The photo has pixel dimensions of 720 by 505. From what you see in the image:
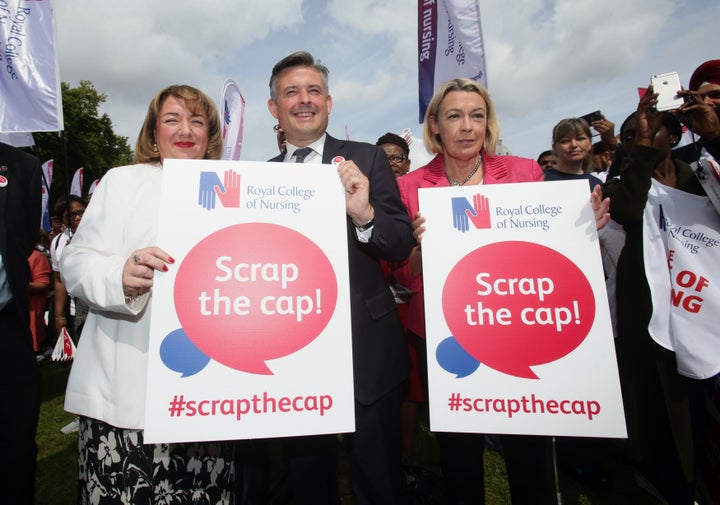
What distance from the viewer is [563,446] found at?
326cm

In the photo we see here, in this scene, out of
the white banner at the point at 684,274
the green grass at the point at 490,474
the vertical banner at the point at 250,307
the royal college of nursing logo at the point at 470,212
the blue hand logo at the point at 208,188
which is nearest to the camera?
the vertical banner at the point at 250,307

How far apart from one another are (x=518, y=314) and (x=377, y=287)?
63 cm

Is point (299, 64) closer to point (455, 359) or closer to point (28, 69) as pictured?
point (455, 359)

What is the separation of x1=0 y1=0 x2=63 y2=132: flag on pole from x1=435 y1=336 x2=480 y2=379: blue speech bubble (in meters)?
4.52

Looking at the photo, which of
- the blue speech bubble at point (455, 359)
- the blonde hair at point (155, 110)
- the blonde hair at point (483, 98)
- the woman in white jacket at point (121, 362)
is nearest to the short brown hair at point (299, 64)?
the blonde hair at point (155, 110)

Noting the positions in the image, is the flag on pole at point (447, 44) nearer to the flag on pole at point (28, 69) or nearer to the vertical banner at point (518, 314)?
the vertical banner at point (518, 314)

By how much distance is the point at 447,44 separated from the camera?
5332 millimetres

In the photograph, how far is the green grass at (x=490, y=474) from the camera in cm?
287

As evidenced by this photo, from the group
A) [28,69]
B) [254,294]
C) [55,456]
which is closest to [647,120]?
[254,294]

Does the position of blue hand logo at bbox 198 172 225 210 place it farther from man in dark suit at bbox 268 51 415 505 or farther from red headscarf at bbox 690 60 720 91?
red headscarf at bbox 690 60 720 91

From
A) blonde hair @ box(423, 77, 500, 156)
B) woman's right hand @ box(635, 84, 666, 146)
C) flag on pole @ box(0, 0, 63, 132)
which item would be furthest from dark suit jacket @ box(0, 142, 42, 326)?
woman's right hand @ box(635, 84, 666, 146)

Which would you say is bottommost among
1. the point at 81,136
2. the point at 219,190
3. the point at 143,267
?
the point at 143,267

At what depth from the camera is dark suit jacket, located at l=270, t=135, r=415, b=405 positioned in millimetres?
1734

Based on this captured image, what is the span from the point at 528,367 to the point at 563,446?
229 cm
